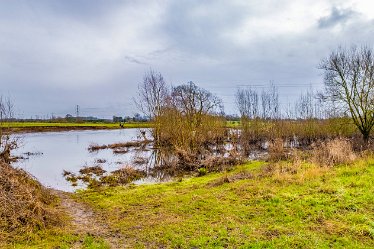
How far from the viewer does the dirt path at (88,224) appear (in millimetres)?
7334

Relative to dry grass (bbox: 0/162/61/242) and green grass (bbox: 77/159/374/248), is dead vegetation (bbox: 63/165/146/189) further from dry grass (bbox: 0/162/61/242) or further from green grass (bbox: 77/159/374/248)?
dry grass (bbox: 0/162/61/242)

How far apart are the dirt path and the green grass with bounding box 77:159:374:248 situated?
0.27m

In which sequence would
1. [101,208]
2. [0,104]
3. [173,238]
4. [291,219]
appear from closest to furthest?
[173,238]
[291,219]
[101,208]
[0,104]

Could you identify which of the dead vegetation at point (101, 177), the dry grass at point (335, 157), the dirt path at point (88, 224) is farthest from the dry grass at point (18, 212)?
the dry grass at point (335, 157)

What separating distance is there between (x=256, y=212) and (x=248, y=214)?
0.28 metres

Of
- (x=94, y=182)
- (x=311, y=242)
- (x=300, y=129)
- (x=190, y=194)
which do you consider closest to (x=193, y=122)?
(x=300, y=129)

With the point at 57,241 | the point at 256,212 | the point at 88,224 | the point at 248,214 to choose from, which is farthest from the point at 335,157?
the point at 57,241

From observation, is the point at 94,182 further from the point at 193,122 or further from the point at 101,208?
the point at 193,122

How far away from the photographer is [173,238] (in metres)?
7.11

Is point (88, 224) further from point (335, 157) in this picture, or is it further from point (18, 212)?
point (335, 157)

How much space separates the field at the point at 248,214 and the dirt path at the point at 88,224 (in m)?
0.17

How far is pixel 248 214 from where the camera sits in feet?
28.1

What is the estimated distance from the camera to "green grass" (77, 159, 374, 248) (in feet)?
22.1

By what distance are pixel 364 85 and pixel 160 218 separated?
23.4 meters
